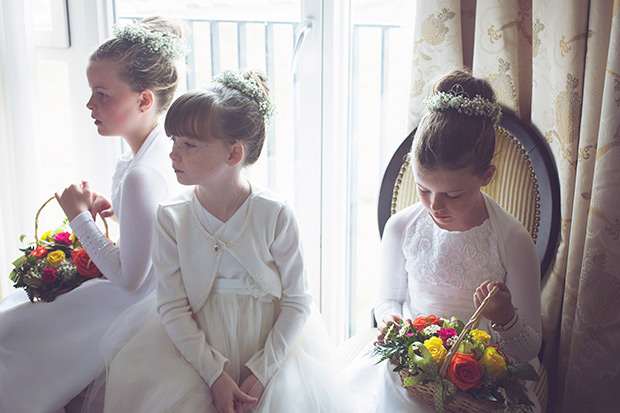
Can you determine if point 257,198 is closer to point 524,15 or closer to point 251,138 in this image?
point 251,138

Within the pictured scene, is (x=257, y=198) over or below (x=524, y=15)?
below

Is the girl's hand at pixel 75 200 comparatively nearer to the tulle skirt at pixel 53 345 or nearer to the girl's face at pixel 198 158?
the tulle skirt at pixel 53 345

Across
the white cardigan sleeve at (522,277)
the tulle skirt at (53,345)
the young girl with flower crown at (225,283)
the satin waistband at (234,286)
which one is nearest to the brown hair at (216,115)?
the young girl with flower crown at (225,283)

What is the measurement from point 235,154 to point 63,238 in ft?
2.03

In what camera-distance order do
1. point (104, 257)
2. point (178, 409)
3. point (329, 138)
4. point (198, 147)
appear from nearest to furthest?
A: 1. point (178, 409)
2. point (198, 147)
3. point (104, 257)
4. point (329, 138)

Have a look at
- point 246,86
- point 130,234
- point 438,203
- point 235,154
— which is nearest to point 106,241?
point 130,234

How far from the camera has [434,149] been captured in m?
1.13

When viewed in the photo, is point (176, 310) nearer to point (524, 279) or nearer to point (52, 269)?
point (52, 269)

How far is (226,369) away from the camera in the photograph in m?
1.19

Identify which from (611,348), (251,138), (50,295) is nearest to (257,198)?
(251,138)

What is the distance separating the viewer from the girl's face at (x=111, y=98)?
1.40 metres

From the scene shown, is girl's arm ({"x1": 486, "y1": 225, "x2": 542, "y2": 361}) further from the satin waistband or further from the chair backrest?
the satin waistband

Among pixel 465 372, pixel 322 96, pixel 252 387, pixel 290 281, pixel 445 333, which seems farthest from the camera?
pixel 322 96

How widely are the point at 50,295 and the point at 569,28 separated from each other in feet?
4.72
